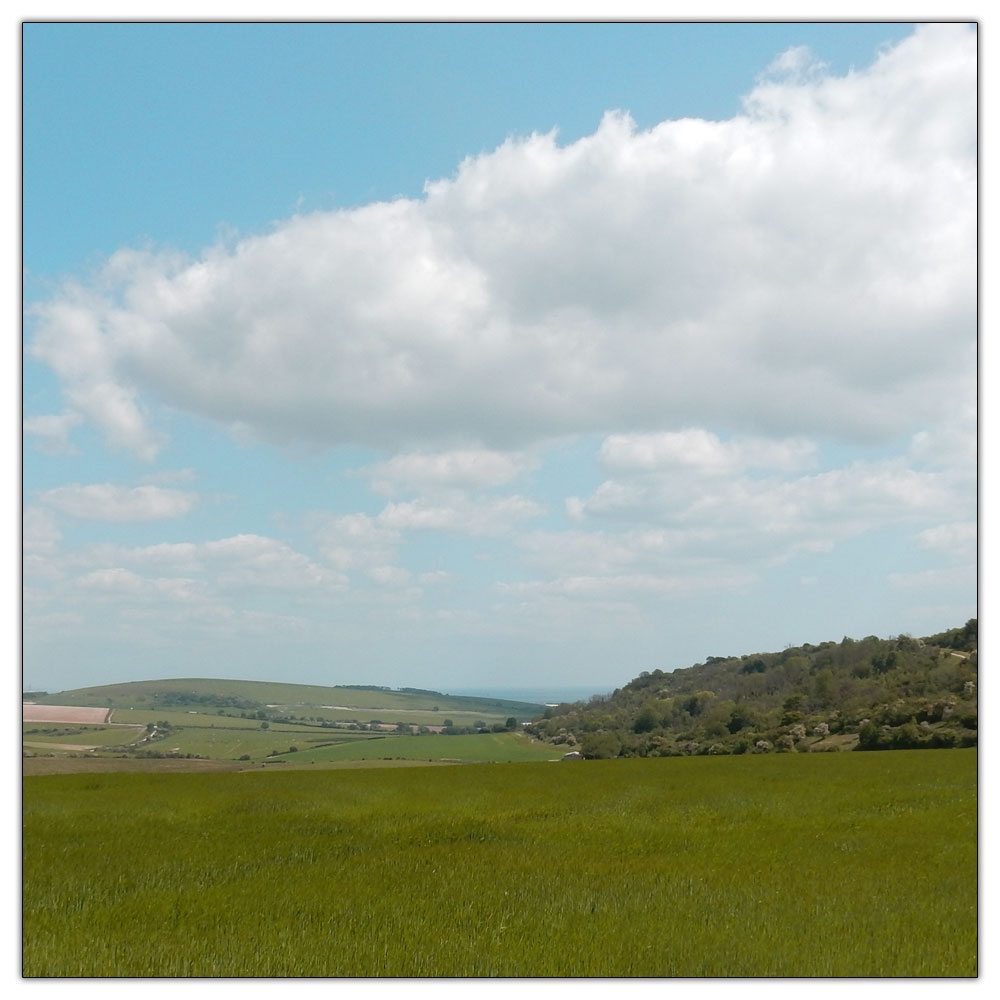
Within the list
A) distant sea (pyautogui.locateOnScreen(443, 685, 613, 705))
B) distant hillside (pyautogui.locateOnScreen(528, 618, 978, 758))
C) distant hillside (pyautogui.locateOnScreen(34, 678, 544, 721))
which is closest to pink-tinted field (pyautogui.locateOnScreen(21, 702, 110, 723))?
distant hillside (pyautogui.locateOnScreen(34, 678, 544, 721))

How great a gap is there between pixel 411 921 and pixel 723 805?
10786mm

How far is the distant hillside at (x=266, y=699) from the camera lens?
21.9m

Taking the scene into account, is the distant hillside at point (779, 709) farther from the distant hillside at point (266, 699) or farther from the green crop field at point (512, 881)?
the green crop field at point (512, 881)

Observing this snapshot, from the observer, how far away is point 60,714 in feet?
50.9

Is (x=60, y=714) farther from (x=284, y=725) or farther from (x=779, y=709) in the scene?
(x=779, y=709)

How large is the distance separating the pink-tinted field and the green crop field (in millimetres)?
2196

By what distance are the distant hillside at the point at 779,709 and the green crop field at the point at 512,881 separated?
16.0m

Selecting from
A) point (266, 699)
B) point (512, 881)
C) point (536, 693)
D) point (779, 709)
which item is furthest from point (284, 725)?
point (512, 881)

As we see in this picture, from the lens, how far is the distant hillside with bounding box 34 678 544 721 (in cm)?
2192

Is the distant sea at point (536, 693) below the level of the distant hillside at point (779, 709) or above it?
above

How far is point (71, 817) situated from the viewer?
17672 mm

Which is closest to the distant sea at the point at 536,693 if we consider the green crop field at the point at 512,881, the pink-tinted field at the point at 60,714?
the green crop field at the point at 512,881

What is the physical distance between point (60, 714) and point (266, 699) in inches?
830
